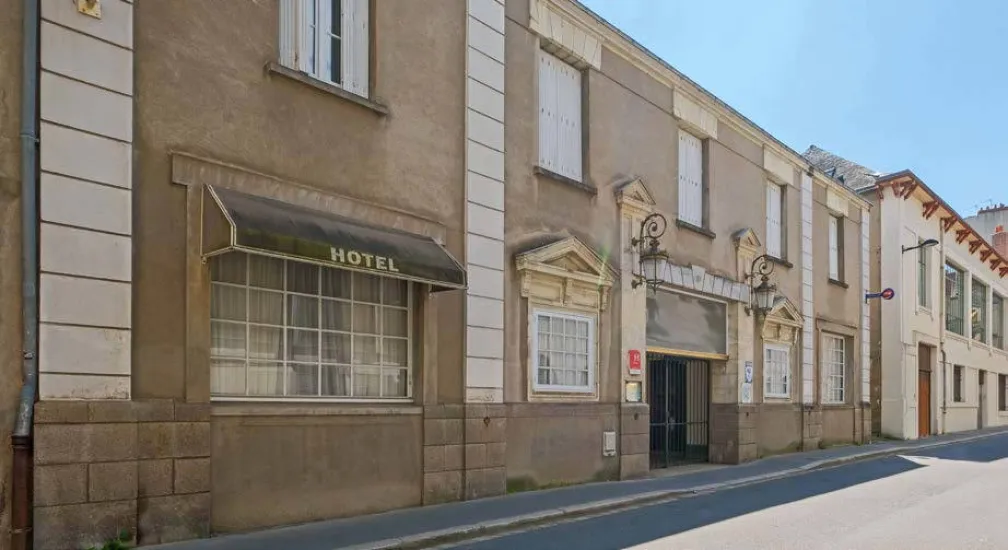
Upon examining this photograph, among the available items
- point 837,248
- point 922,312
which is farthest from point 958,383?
point 837,248

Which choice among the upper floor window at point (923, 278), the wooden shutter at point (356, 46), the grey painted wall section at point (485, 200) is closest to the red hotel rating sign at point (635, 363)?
the grey painted wall section at point (485, 200)

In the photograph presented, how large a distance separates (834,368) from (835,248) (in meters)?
3.21

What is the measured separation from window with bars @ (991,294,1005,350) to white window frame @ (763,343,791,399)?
1004 inches

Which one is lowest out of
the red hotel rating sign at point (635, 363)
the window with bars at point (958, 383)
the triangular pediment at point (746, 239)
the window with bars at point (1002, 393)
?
the window with bars at point (1002, 393)

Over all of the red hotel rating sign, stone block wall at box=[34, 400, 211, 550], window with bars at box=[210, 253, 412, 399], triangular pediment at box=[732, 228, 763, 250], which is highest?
triangular pediment at box=[732, 228, 763, 250]

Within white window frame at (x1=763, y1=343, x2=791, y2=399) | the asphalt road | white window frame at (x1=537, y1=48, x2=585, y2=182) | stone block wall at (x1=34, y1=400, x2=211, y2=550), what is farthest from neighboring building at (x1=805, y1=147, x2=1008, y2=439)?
stone block wall at (x1=34, y1=400, x2=211, y2=550)

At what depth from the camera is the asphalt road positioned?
862 centimetres

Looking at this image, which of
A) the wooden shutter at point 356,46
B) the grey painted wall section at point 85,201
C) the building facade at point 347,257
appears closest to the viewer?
the grey painted wall section at point 85,201

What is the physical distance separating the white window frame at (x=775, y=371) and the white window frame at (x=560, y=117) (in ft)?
25.1

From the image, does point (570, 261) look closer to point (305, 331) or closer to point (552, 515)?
point (552, 515)

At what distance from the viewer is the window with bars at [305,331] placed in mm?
8305

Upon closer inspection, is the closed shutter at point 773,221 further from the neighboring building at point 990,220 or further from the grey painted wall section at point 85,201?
the neighboring building at point 990,220

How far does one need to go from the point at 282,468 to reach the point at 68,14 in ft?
14.9

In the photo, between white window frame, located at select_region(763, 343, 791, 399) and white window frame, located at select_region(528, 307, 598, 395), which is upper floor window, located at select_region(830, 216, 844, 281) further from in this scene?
white window frame, located at select_region(528, 307, 598, 395)
